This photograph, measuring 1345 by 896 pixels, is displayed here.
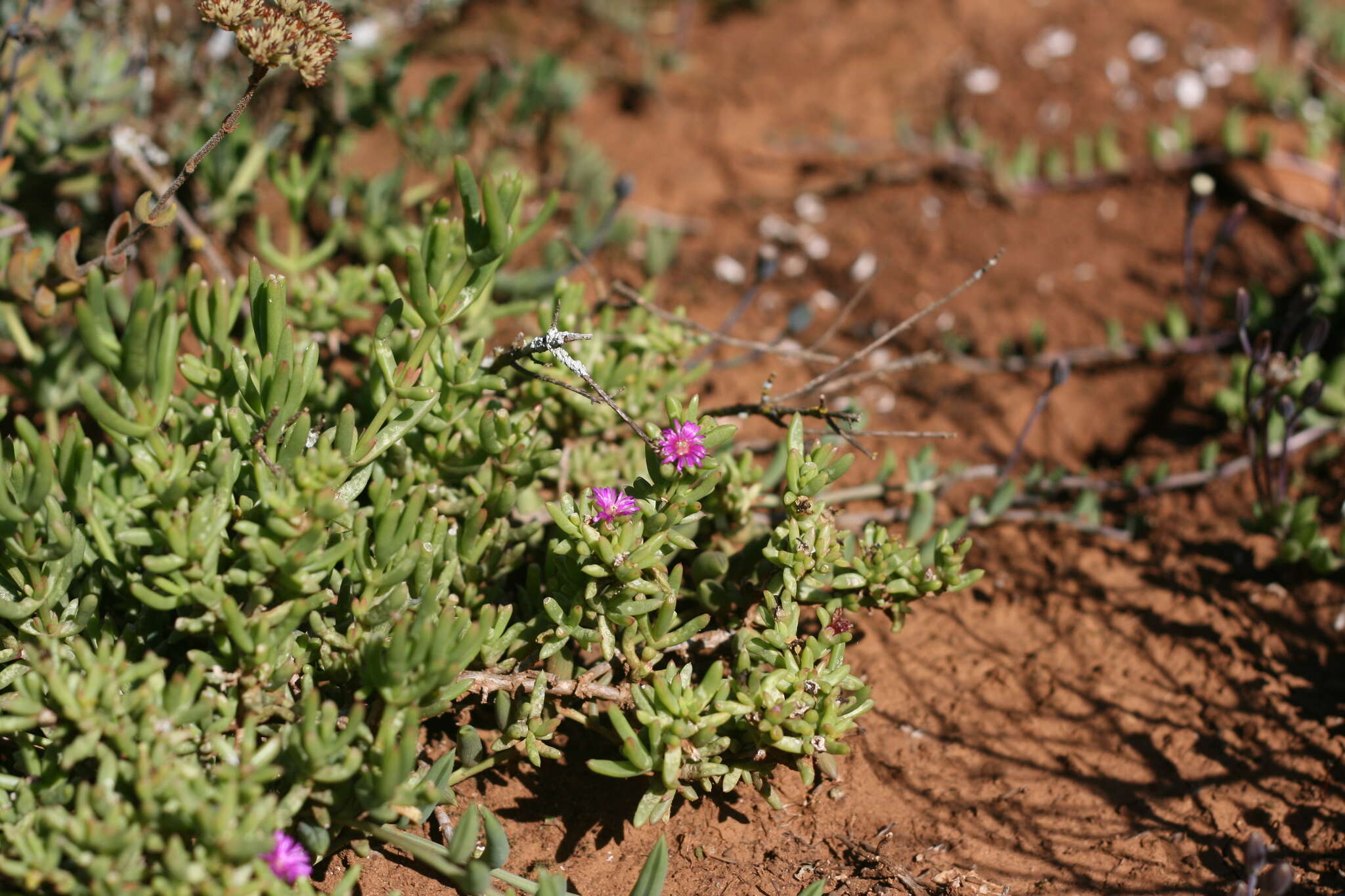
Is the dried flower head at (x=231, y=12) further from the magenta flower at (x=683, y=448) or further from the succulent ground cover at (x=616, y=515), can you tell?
the magenta flower at (x=683, y=448)

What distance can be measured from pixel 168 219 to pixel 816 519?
1.45 m

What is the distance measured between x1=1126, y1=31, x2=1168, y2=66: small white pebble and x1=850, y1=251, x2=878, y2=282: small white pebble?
175 cm

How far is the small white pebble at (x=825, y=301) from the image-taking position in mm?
3754

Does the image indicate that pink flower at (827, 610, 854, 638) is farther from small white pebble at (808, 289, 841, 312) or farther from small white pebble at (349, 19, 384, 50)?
small white pebble at (349, 19, 384, 50)

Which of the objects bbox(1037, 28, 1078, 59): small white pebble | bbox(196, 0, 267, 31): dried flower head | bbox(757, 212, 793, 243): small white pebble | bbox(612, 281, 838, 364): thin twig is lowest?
bbox(612, 281, 838, 364): thin twig

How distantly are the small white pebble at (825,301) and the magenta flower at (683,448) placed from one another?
182cm

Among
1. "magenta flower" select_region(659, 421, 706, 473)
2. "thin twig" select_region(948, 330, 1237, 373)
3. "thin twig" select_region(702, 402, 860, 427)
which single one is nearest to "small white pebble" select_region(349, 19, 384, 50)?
"thin twig" select_region(702, 402, 860, 427)

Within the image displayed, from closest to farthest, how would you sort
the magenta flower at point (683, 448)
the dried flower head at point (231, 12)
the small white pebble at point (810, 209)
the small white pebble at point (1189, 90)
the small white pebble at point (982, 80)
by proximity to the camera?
the dried flower head at point (231, 12), the magenta flower at point (683, 448), the small white pebble at point (810, 209), the small white pebble at point (1189, 90), the small white pebble at point (982, 80)

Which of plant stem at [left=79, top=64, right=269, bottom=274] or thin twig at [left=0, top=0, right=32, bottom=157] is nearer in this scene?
plant stem at [left=79, top=64, right=269, bottom=274]

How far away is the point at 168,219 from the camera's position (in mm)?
2275

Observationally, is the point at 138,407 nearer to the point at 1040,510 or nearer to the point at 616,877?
the point at 616,877

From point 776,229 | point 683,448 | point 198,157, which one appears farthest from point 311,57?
point 776,229

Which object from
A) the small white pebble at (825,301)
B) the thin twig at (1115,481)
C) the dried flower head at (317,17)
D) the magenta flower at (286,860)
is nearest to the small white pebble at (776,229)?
the small white pebble at (825,301)

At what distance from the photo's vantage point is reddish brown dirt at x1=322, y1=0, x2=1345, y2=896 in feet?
7.29
